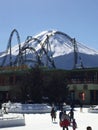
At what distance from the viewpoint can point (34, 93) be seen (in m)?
60.1

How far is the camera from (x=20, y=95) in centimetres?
6056

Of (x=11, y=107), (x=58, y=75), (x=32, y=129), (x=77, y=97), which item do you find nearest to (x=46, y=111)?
(x=11, y=107)

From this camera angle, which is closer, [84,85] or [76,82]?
[84,85]

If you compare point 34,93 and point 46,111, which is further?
point 34,93

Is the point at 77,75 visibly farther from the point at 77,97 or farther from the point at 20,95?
the point at 20,95

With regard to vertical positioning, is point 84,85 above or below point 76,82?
below

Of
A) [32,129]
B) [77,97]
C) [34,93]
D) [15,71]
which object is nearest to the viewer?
[32,129]

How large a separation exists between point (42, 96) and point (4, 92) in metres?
26.7

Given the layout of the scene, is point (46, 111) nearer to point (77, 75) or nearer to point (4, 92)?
point (77, 75)

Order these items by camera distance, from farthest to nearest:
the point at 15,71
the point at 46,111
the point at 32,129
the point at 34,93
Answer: the point at 15,71, the point at 34,93, the point at 46,111, the point at 32,129

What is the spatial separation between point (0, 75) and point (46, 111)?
1569 inches

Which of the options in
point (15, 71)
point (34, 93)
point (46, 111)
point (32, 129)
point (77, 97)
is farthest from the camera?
point (15, 71)

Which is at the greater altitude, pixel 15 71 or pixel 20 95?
pixel 15 71

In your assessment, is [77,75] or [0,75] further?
[0,75]
